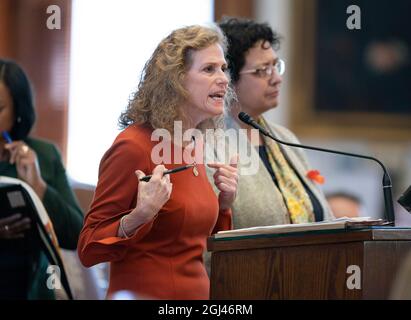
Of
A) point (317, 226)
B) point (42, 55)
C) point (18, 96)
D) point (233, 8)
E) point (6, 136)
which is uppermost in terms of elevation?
point (233, 8)

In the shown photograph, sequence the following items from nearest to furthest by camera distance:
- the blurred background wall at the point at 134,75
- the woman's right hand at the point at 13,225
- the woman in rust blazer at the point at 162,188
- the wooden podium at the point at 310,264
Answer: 1. the wooden podium at the point at 310,264
2. the woman in rust blazer at the point at 162,188
3. the woman's right hand at the point at 13,225
4. the blurred background wall at the point at 134,75

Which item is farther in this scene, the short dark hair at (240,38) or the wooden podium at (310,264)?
the short dark hair at (240,38)

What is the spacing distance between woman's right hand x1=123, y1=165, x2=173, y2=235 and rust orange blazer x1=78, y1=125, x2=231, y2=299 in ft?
0.35

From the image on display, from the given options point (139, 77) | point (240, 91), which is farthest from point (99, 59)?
point (139, 77)

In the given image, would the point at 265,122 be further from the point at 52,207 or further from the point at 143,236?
the point at 143,236

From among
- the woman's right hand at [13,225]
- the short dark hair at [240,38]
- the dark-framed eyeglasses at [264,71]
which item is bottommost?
the woman's right hand at [13,225]


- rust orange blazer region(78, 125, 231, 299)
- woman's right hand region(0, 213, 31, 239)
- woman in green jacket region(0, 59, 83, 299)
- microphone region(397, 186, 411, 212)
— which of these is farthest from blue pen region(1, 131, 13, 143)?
microphone region(397, 186, 411, 212)

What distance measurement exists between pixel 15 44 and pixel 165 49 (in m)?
4.98

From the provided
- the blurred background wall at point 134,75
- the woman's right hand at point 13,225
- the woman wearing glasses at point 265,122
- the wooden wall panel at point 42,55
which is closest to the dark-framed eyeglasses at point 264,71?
the woman wearing glasses at point 265,122

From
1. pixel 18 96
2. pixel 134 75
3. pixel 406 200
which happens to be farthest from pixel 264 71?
pixel 134 75

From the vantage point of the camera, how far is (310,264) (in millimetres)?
3062

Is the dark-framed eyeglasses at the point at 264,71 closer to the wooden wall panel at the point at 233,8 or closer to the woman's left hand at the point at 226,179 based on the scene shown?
the woman's left hand at the point at 226,179

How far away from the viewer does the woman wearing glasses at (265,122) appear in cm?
403

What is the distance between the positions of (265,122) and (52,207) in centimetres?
89
